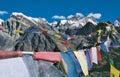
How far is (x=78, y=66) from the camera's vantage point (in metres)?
8.35

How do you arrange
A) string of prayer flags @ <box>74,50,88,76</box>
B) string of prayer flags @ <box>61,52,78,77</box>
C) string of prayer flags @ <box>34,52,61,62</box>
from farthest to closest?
string of prayer flags @ <box>74,50,88,76</box>, string of prayer flags @ <box>61,52,78,77</box>, string of prayer flags @ <box>34,52,61,62</box>

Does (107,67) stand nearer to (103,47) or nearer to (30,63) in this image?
(103,47)

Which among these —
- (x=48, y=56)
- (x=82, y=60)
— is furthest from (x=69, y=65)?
(x=48, y=56)

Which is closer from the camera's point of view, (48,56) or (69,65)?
(48,56)

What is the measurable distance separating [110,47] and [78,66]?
116 inches

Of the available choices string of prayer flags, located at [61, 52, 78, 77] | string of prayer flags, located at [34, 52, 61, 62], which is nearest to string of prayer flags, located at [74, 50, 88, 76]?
string of prayer flags, located at [61, 52, 78, 77]

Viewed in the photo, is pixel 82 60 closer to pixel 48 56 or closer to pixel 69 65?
pixel 69 65

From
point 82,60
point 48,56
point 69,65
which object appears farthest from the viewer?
point 82,60

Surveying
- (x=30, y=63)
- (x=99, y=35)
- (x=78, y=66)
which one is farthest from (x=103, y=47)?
(x=99, y=35)

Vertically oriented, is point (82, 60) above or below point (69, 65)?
above

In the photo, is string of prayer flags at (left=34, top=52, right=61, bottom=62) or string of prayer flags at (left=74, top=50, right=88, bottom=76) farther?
string of prayer flags at (left=74, top=50, right=88, bottom=76)

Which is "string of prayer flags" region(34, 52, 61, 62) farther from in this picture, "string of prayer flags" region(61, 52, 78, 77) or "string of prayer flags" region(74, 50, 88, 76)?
"string of prayer flags" region(74, 50, 88, 76)

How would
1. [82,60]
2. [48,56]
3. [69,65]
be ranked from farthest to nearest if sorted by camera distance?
[82,60] < [69,65] < [48,56]

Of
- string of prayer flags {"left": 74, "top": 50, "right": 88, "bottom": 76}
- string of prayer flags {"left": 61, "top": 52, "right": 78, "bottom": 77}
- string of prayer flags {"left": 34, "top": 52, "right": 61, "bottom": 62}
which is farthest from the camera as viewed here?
string of prayer flags {"left": 74, "top": 50, "right": 88, "bottom": 76}
